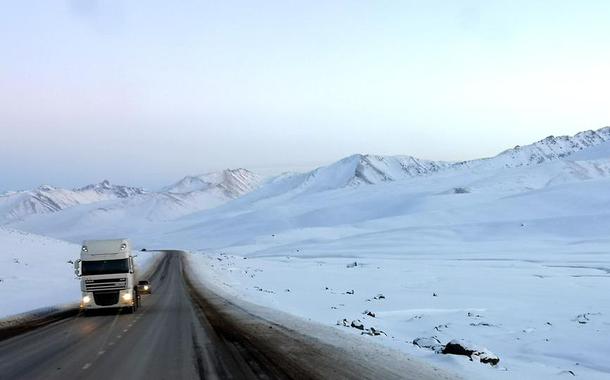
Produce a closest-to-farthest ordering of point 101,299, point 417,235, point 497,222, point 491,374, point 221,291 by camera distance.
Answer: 1. point 491,374
2. point 101,299
3. point 221,291
4. point 417,235
5. point 497,222

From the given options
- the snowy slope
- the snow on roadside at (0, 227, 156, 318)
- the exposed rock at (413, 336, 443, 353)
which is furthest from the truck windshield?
the exposed rock at (413, 336, 443, 353)

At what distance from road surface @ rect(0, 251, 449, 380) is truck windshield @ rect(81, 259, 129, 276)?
7.39 ft

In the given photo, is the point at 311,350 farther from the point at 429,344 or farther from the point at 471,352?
the point at 471,352

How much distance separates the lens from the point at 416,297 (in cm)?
3328

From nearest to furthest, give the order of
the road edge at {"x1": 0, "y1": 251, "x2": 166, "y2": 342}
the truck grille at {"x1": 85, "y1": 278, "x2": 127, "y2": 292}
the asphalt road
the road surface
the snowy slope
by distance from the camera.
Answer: the road surface < the asphalt road < the road edge at {"x1": 0, "y1": 251, "x2": 166, "y2": 342} < the truck grille at {"x1": 85, "y1": 278, "x2": 127, "y2": 292} < the snowy slope

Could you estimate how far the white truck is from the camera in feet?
85.0

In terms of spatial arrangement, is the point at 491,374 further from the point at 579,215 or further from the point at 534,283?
the point at 579,215

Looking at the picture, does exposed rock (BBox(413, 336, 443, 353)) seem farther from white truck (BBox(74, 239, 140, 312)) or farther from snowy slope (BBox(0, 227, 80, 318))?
snowy slope (BBox(0, 227, 80, 318))

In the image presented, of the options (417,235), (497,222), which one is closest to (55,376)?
(417,235)

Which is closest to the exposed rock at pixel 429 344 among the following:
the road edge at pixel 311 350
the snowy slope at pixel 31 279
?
the road edge at pixel 311 350

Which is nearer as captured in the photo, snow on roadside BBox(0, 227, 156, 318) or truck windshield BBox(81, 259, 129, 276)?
truck windshield BBox(81, 259, 129, 276)

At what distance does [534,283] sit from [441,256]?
4003cm

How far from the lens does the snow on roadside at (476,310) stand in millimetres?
15883

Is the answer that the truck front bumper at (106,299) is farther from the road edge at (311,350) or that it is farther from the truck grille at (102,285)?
the road edge at (311,350)
